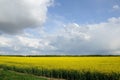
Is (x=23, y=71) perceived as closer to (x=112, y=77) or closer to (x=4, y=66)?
(x=4, y=66)

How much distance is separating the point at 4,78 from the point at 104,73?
32.4 ft

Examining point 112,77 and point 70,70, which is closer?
point 112,77

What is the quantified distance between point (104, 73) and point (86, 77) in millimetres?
2284

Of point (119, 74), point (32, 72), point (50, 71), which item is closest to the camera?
point (119, 74)

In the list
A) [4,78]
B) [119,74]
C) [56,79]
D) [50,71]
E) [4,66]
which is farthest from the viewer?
[4,66]

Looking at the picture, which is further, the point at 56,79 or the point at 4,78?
the point at 56,79

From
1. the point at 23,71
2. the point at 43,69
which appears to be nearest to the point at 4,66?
the point at 23,71

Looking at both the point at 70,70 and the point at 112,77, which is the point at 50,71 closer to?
the point at 70,70

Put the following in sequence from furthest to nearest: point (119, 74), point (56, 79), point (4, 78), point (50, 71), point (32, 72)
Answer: point (32, 72) → point (50, 71) → point (56, 79) → point (4, 78) → point (119, 74)

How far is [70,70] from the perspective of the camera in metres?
28.9

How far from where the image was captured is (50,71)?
3152 cm

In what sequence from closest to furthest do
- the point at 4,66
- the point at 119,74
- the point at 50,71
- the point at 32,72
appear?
the point at 119,74
the point at 50,71
the point at 32,72
the point at 4,66

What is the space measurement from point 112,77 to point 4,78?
1057 centimetres

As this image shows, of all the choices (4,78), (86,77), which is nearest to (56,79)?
(86,77)
